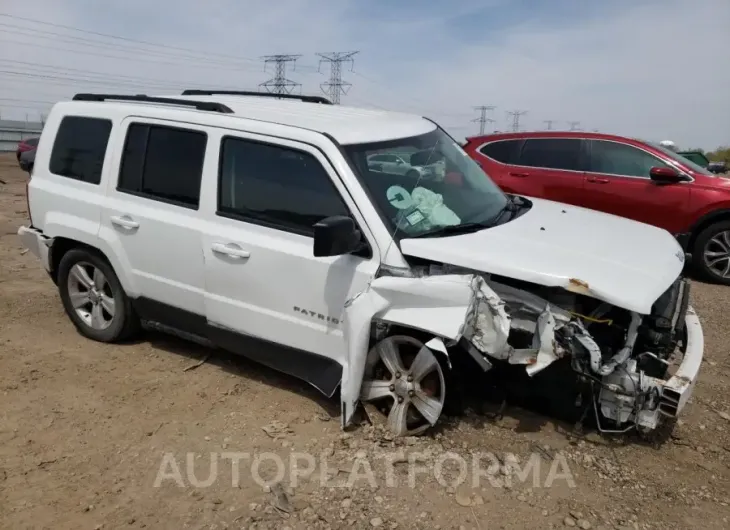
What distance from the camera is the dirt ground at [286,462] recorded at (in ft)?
9.71

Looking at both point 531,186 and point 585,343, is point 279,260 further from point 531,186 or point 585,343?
point 531,186

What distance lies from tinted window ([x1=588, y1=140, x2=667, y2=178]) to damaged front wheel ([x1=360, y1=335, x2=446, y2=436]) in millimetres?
5565

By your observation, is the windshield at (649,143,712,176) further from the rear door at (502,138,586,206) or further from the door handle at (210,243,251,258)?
the door handle at (210,243,251,258)

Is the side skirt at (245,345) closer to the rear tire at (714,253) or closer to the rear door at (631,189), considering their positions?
the rear door at (631,189)

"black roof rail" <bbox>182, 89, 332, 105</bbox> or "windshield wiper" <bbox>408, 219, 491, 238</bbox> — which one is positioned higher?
"black roof rail" <bbox>182, 89, 332, 105</bbox>

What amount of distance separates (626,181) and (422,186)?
4.98 m

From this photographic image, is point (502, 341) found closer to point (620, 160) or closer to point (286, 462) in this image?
point (286, 462)

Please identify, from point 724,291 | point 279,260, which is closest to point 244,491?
point 279,260

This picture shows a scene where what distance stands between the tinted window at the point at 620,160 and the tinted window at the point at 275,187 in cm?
551

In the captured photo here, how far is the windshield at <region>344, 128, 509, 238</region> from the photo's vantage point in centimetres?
358

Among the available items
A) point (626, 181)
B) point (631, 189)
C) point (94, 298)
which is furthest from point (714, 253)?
point (94, 298)

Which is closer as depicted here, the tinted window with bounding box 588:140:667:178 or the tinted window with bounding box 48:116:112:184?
the tinted window with bounding box 48:116:112:184

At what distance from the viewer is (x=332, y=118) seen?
4133 mm

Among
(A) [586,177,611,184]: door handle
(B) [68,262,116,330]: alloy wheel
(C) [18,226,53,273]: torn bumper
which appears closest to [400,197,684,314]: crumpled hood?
(B) [68,262,116,330]: alloy wheel
